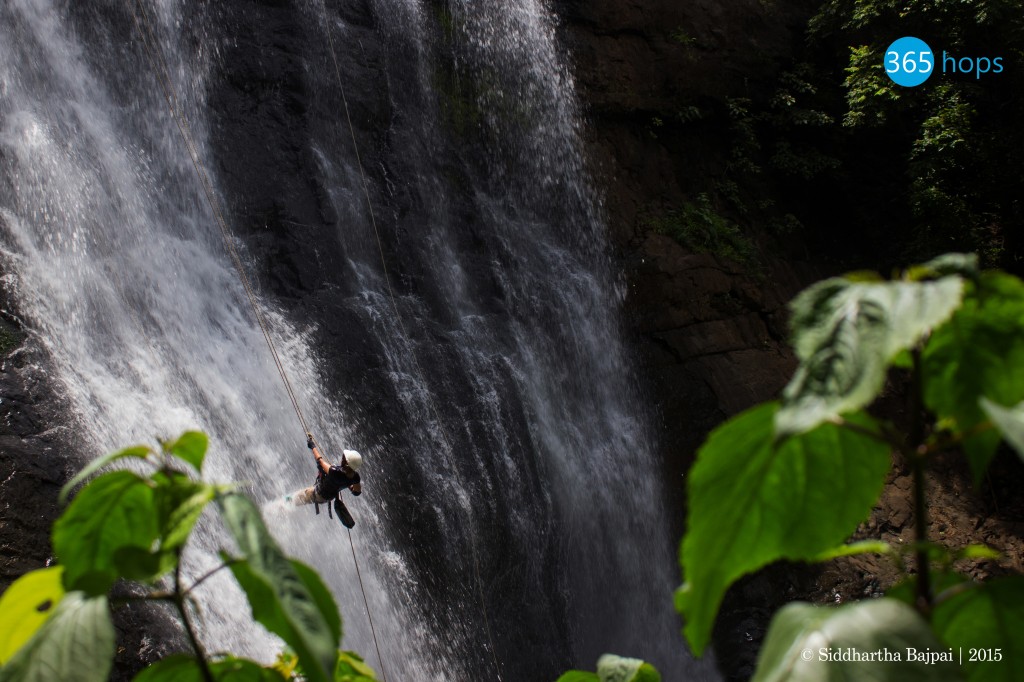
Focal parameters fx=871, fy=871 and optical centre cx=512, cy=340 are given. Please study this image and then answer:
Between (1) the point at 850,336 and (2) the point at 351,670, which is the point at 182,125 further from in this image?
(1) the point at 850,336

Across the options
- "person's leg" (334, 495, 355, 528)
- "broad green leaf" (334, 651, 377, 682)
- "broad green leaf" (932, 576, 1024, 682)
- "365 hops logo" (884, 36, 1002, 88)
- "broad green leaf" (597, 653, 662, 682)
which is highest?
"365 hops logo" (884, 36, 1002, 88)

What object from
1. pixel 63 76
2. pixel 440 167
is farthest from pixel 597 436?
pixel 63 76

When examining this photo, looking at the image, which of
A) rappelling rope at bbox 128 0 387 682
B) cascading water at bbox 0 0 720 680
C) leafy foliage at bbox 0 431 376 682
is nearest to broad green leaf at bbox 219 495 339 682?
leafy foliage at bbox 0 431 376 682

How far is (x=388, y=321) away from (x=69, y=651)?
8.77m

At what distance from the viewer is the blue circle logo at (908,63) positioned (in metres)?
12.6

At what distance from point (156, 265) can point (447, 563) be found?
13.1 feet

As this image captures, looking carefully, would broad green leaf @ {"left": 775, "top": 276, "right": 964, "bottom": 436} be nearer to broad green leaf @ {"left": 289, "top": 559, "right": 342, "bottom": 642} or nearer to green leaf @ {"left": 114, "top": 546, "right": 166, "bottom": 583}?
broad green leaf @ {"left": 289, "top": 559, "right": 342, "bottom": 642}

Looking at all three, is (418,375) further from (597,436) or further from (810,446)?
(810,446)

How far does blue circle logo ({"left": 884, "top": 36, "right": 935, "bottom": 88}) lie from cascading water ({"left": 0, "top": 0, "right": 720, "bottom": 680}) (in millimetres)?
4921

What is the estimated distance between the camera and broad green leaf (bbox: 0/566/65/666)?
675mm

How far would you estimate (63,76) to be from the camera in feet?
28.8

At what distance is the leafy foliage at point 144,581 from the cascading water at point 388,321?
587 cm

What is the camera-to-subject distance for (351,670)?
3.01 ft

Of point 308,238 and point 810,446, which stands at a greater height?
point 308,238
